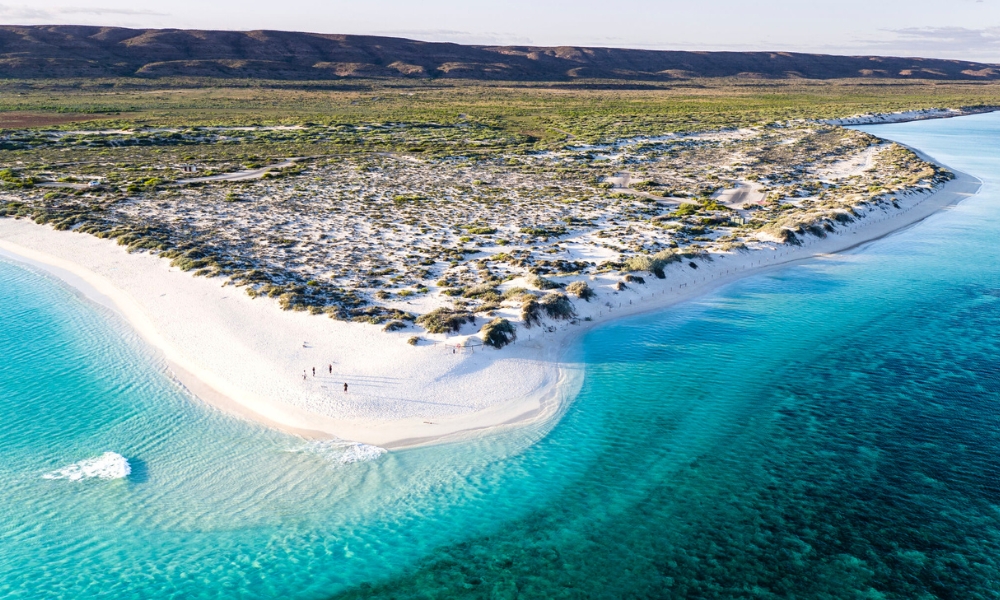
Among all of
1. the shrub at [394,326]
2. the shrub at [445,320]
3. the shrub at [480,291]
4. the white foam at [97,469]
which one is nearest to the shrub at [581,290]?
the shrub at [480,291]

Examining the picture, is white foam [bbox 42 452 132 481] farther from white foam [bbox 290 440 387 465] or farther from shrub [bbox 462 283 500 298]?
shrub [bbox 462 283 500 298]

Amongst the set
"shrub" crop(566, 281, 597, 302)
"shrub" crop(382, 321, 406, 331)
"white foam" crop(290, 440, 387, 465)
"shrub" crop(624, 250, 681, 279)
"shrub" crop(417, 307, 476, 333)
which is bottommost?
"white foam" crop(290, 440, 387, 465)

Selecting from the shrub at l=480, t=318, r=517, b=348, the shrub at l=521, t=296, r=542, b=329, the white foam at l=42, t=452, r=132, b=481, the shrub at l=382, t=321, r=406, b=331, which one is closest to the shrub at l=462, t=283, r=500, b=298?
the shrub at l=521, t=296, r=542, b=329

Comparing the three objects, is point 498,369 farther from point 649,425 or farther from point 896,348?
point 896,348

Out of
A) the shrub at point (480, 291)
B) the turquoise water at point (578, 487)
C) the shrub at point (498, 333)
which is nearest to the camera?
the turquoise water at point (578, 487)

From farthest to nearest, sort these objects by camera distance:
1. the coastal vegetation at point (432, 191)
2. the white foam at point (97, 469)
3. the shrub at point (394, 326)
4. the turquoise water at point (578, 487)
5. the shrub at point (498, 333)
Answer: the coastal vegetation at point (432, 191) < the shrub at point (394, 326) < the shrub at point (498, 333) < the white foam at point (97, 469) < the turquoise water at point (578, 487)

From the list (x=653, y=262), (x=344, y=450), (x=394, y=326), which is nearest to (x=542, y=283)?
(x=653, y=262)

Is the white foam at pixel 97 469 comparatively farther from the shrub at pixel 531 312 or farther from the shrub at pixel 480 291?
the shrub at pixel 480 291

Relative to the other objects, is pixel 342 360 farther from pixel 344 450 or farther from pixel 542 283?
pixel 542 283
